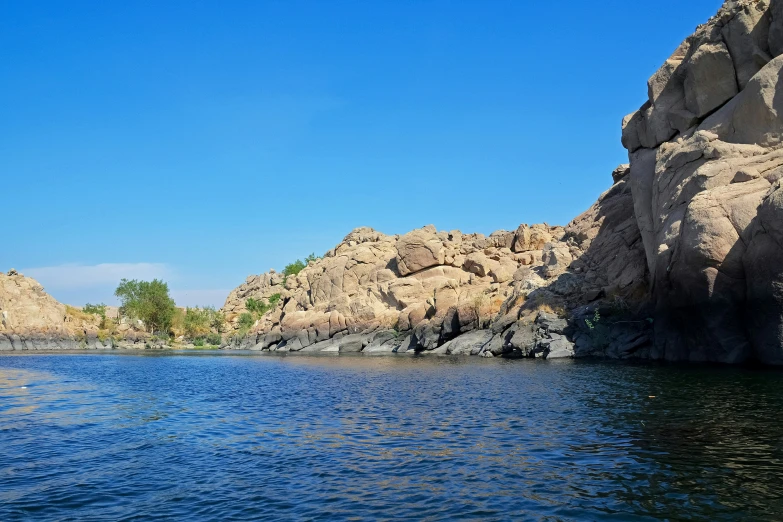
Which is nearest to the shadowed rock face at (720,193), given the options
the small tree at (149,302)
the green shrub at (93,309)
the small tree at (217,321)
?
the small tree at (149,302)

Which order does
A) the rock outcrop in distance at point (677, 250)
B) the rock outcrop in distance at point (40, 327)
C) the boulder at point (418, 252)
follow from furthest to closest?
1. the rock outcrop in distance at point (40, 327)
2. the boulder at point (418, 252)
3. the rock outcrop in distance at point (677, 250)

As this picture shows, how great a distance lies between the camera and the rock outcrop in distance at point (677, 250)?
3544 cm

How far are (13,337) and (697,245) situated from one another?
12340 cm

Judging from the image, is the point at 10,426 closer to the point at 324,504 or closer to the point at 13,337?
the point at 324,504

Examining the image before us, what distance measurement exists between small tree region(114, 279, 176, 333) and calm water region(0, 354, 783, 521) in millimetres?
101570

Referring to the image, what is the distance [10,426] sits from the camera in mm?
23859

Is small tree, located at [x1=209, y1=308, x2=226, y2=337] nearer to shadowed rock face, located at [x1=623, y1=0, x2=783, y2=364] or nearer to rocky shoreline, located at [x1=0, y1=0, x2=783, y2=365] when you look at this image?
rocky shoreline, located at [x1=0, y1=0, x2=783, y2=365]

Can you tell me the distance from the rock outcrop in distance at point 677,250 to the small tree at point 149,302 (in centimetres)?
6704

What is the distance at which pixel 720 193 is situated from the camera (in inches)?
1478

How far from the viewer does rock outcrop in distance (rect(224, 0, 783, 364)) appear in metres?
35.4

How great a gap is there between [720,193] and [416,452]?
29139 millimetres

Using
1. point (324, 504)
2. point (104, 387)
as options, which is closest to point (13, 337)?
point (104, 387)

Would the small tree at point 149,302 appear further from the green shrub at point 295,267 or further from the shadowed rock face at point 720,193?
the shadowed rock face at point 720,193

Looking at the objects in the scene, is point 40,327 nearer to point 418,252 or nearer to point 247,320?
point 247,320
